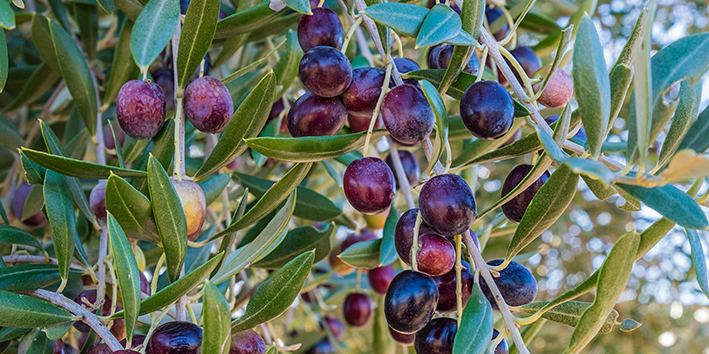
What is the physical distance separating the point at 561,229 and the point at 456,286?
2.32 meters

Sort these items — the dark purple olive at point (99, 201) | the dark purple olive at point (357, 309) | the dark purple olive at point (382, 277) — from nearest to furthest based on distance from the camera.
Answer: the dark purple olive at point (99, 201) → the dark purple olive at point (382, 277) → the dark purple olive at point (357, 309)

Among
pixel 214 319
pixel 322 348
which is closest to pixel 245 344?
pixel 214 319

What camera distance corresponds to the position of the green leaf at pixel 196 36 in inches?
32.6

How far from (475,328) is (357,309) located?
45.4 inches

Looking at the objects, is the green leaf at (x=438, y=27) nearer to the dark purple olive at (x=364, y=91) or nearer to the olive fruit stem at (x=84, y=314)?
the dark purple olive at (x=364, y=91)

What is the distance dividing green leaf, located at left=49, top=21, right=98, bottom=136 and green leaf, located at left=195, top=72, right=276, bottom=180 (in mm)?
463

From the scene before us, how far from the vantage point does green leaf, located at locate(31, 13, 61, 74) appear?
1205mm

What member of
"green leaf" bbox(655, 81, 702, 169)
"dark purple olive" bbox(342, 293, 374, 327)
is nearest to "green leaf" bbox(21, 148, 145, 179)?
"green leaf" bbox(655, 81, 702, 169)

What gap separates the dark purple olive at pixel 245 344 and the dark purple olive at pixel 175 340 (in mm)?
79

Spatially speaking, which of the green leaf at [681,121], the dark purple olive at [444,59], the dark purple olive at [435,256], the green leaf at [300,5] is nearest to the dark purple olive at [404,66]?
the dark purple olive at [444,59]

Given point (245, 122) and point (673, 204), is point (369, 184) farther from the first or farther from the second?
point (673, 204)

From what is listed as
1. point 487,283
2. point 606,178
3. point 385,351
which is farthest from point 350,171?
point 385,351

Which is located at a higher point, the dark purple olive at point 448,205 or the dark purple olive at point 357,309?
the dark purple olive at point 448,205

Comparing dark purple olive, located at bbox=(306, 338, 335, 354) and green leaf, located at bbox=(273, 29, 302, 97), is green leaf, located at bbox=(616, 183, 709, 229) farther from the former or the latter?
dark purple olive, located at bbox=(306, 338, 335, 354)
